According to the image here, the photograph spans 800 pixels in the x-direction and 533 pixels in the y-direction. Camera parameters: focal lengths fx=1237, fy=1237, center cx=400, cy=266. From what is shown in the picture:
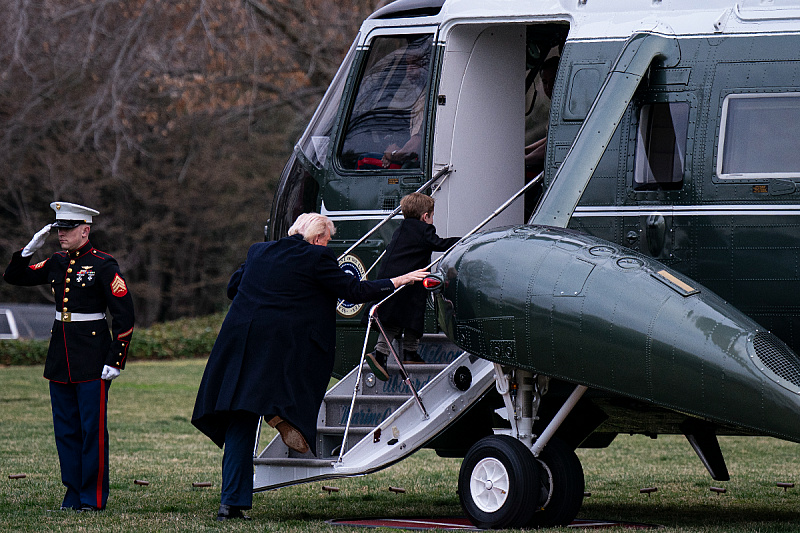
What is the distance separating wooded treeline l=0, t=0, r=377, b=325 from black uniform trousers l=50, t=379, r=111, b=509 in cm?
958

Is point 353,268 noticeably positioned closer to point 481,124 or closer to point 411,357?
point 411,357

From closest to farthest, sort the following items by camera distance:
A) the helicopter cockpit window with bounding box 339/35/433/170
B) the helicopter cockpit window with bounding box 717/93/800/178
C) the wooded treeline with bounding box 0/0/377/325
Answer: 1. the helicopter cockpit window with bounding box 717/93/800/178
2. the helicopter cockpit window with bounding box 339/35/433/170
3. the wooded treeline with bounding box 0/0/377/325

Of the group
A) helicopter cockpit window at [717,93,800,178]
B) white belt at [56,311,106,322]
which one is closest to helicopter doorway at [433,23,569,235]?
helicopter cockpit window at [717,93,800,178]

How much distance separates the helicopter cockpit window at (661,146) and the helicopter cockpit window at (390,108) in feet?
5.60

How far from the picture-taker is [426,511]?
857 centimetres

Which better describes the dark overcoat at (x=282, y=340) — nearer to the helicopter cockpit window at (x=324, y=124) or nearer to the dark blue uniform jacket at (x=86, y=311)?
the dark blue uniform jacket at (x=86, y=311)

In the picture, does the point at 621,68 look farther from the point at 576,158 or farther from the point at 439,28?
the point at 439,28

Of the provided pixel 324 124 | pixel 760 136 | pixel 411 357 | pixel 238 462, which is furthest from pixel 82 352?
pixel 760 136

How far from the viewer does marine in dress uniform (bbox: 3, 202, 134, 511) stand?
308 inches

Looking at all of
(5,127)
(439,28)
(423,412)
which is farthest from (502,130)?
(5,127)

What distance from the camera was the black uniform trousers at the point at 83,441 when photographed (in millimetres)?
7812

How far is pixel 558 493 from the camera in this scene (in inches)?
278

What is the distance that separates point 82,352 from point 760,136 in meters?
4.37

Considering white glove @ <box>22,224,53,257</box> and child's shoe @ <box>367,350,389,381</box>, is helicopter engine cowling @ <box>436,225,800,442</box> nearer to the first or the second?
child's shoe @ <box>367,350,389,381</box>
